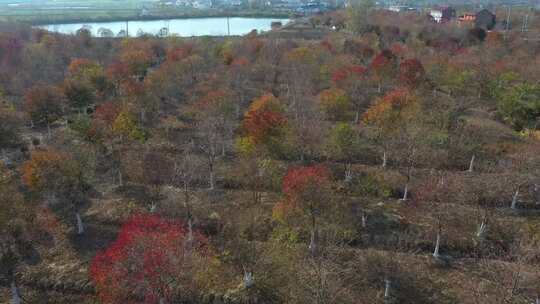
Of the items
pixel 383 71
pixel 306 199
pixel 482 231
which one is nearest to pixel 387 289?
pixel 306 199

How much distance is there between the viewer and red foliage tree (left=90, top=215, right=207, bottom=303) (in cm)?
1409

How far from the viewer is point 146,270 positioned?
14008 mm

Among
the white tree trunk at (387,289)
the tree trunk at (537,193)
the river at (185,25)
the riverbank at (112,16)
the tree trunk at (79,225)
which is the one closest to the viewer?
the white tree trunk at (387,289)

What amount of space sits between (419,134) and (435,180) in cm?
308

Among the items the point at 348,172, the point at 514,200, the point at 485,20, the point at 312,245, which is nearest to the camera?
the point at 312,245

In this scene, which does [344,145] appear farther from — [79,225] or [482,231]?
[79,225]

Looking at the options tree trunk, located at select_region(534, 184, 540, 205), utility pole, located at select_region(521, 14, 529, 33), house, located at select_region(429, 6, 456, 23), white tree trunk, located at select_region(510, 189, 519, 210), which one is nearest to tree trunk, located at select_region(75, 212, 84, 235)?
white tree trunk, located at select_region(510, 189, 519, 210)

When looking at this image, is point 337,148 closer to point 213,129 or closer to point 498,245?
point 213,129

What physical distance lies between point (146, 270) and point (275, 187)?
12.5m

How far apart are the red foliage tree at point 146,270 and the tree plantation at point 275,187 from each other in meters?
0.07

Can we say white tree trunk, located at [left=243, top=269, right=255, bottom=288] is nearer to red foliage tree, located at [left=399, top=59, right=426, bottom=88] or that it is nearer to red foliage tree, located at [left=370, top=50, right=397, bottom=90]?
red foliage tree, located at [left=399, top=59, right=426, bottom=88]

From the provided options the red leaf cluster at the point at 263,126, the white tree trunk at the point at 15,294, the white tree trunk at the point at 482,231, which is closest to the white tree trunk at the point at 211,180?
the red leaf cluster at the point at 263,126

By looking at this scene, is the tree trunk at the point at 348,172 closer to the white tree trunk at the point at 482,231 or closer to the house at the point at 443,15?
the white tree trunk at the point at 482,231

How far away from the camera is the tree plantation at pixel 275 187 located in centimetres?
1750
